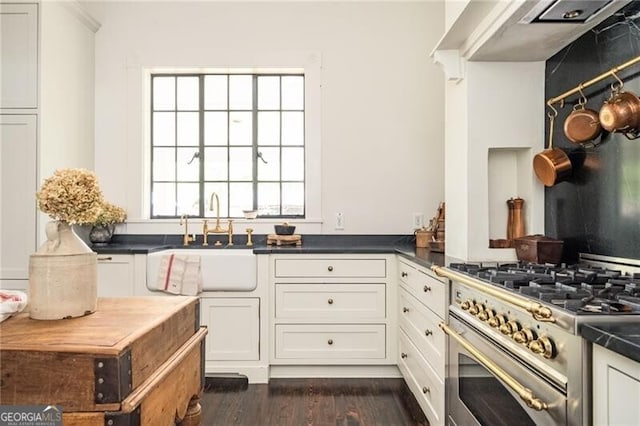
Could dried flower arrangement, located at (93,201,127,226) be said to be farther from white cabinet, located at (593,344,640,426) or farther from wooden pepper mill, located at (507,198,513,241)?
white cabinet, located at (593,344,640,426)

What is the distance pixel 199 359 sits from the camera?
58.9 inches

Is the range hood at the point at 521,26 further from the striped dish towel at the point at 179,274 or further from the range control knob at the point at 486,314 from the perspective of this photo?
the striped dish towel at the point at 179,274

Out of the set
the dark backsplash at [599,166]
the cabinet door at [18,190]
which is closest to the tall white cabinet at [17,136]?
the cabinet door at [18,190]

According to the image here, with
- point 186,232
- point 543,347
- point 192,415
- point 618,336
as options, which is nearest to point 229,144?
point 186,232

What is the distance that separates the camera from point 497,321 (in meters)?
1.32

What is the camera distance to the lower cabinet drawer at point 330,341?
2949mm

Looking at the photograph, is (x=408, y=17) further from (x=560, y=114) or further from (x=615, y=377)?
(x=615, y=377)

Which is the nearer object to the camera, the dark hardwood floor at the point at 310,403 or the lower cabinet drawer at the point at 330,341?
the dark hardwood floor at the point at 310,403

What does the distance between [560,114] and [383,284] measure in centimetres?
148

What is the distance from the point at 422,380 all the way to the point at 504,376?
3.76 ft

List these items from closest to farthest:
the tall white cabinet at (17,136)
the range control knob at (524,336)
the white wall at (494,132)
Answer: the range control knob at (524,336)
the white wall at (494,132)
the tall white cabinet at (17,136)

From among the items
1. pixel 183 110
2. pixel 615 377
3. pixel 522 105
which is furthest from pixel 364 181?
pixel 615 377

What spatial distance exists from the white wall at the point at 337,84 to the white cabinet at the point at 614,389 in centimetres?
258

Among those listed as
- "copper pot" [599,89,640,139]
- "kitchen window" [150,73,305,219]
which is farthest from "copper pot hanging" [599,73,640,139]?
"kitchen window" [150,73,305,219]
